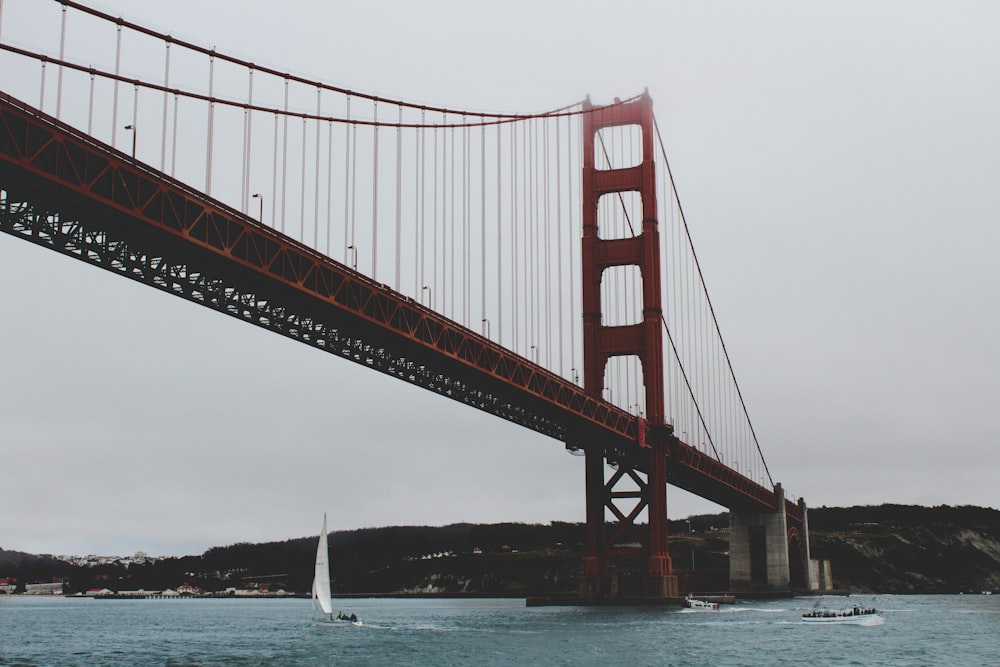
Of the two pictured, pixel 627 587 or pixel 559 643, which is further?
pixel 627 587

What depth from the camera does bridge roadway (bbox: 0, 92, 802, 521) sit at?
3152 centimetres

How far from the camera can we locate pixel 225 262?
3716 centimetres

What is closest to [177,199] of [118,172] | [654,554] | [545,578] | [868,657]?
[118,172]

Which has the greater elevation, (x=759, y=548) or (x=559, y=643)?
(x=759, y=548)

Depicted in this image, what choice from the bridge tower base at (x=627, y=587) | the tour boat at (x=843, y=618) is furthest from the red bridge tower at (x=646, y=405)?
the tour boat at (x=843, y=618)

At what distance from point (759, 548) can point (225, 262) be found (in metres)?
87.6

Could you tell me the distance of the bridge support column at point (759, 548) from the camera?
111m

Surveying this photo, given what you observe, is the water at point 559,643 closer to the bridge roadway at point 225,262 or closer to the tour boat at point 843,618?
the tour boat at point 843,618

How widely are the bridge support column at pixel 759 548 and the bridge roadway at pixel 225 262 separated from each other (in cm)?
5593

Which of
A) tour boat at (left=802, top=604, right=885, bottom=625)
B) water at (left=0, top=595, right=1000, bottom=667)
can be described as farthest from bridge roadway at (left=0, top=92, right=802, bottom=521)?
tour boat at (left=802, top=604, right=885, bottom=625)

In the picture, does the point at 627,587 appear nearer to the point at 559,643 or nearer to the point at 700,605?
the point at 700,605

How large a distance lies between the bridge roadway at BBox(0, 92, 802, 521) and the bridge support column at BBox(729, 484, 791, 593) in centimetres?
5593

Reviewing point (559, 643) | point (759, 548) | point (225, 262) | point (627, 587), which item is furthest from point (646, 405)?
point (759, 548)

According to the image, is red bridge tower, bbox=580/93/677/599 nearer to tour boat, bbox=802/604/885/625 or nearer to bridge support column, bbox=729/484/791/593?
tour boat, bbox=802/604/885/625
